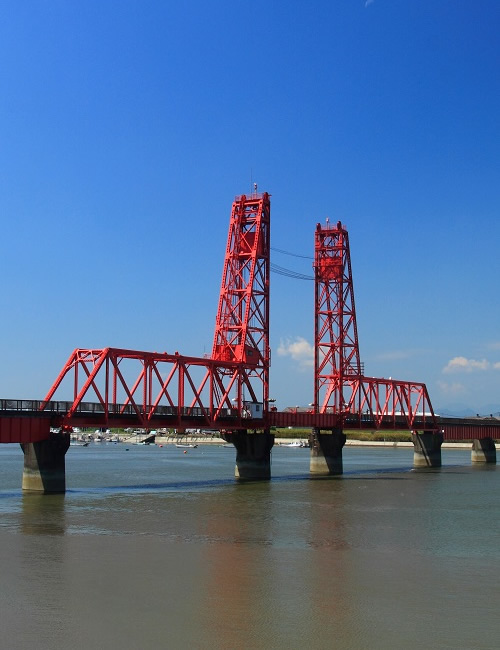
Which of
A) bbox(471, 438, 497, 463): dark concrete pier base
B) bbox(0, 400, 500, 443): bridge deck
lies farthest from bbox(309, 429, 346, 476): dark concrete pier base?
bbox(471, 438, 497, 463): dark concrete pier base

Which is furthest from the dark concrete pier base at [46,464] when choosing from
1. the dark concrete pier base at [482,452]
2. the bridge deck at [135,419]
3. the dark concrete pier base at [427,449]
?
the dark concrete pier base at [482,452]

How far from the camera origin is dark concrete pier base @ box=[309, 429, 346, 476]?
99625mm

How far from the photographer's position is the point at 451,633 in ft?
75.7

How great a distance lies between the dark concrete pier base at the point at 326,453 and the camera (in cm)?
9962

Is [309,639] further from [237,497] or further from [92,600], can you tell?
[237,497]

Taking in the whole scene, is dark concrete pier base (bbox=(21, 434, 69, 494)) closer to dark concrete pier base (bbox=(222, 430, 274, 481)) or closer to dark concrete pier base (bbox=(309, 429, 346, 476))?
dark concrete pier base (bbox=(222, 430, 274, 481))

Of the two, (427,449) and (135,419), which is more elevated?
(135,419)

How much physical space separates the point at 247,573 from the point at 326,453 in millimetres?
69835

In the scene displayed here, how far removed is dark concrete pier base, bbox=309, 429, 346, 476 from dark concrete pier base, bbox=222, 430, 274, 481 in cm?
1460

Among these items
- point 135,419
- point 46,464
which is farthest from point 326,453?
point 46,464

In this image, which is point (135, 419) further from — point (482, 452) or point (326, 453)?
point (482, 452)

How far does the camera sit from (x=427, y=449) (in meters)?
122

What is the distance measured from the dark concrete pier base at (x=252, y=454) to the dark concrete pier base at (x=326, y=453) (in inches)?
575

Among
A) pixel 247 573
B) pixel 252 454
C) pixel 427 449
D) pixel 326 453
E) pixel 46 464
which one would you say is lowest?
pixel 247 573
